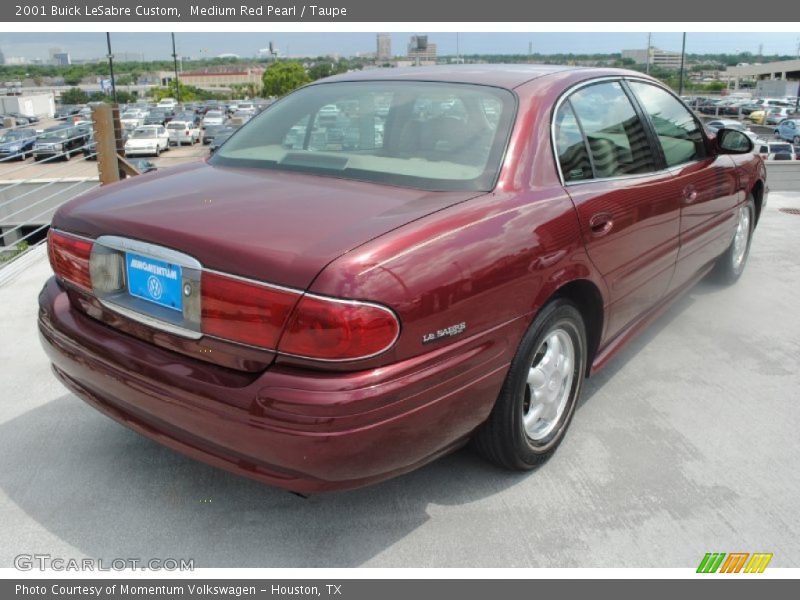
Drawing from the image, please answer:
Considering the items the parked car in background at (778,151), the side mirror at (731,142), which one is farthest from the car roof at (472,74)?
the parked car in background at (778,151)

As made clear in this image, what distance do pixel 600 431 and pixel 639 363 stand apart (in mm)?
916

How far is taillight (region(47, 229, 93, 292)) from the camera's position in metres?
2.46

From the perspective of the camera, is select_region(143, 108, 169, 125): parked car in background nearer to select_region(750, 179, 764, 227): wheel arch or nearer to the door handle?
select_region(750, 179, 764, 227): wheel arch

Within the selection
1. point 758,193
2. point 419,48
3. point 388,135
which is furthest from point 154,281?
point 419,48

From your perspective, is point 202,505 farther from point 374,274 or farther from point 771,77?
point 771,77

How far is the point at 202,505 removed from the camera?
2.59 metres

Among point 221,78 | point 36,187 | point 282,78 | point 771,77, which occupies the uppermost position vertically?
point 221,78

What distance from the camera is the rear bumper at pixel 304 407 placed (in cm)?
195

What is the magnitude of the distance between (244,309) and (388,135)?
120 centimetres

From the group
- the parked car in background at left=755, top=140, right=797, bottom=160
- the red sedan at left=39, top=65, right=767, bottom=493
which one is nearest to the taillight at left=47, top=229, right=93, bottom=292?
the red sedan at left=39, top=65, right=767, bottom=493

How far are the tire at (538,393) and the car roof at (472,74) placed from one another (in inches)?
39.6

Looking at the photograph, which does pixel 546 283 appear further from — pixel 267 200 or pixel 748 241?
pixel 748 241

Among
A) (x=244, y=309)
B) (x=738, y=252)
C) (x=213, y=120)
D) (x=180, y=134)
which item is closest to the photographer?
(x=244, y=309)
